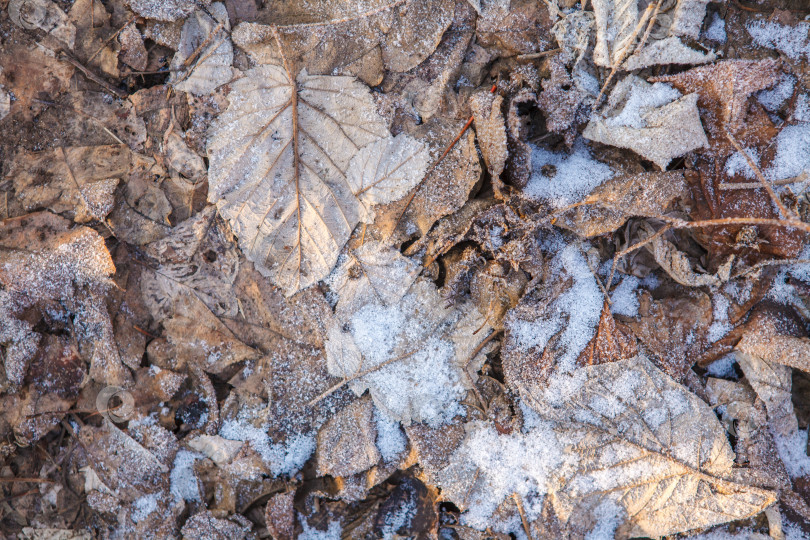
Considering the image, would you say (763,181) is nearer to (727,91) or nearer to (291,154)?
(727,91)

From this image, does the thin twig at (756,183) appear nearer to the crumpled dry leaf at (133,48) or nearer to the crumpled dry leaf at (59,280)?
the crumpled dry leaf at (133,48)

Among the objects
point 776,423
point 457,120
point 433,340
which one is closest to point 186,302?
point 433,340

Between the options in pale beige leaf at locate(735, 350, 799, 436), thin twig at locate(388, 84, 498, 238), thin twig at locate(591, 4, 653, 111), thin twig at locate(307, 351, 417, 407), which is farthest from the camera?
thin twig at locate(307, 351, 417, 407)

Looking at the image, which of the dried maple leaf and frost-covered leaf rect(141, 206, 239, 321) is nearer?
the dried maple leaf

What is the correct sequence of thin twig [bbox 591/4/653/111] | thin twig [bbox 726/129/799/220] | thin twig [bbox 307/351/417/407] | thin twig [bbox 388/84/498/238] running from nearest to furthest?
thin twig [bbox 726/129/799/220] < thin twig [bbox 591/4/653/111] < thin twig [bbox 388/84/498/238] < thin twig [bbox 307/351/417/407]

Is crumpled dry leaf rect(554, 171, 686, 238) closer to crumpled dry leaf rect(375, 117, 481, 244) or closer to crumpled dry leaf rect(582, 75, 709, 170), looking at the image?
crumpled dry leaf rect(582, 75, 709, 170)

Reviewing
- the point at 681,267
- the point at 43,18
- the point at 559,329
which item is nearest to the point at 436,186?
the point at 559,329

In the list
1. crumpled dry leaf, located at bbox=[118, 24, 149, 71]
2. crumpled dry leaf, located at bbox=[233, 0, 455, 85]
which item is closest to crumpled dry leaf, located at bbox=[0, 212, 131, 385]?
crumpled dry leaf, located at bbox=[118, 24, 149, 71]

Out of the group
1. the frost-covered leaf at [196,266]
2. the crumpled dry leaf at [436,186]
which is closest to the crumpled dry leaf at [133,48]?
the frost-covered leaf at [196,266]
